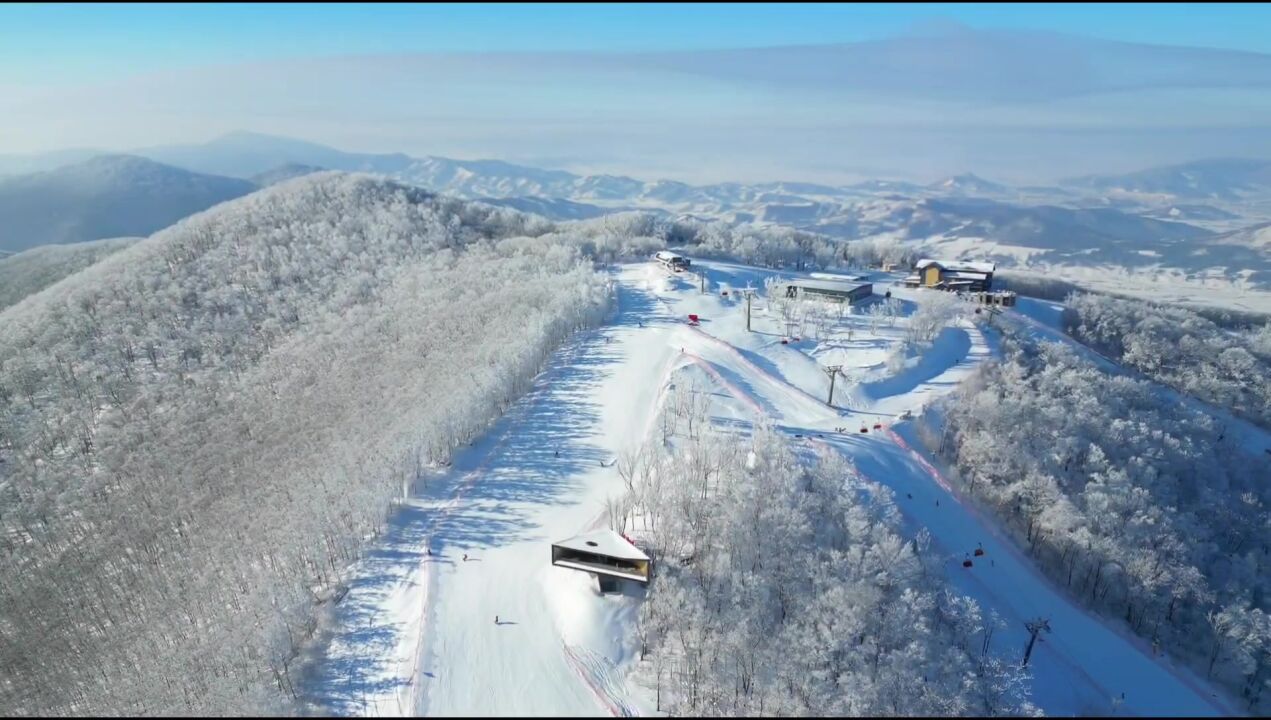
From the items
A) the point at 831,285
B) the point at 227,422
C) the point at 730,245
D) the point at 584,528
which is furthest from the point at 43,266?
the point at 831,285

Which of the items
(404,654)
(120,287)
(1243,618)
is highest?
(120,287)

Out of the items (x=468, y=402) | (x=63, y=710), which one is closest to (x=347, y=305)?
(x=468, y=402)

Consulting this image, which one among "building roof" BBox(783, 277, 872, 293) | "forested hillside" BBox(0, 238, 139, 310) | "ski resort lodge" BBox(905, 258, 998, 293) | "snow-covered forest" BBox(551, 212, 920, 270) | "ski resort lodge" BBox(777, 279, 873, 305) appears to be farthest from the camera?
"forested hillside" BBox(0, 238, 139, 310)

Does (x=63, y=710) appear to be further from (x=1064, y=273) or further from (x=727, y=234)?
(x=1064, y=273)

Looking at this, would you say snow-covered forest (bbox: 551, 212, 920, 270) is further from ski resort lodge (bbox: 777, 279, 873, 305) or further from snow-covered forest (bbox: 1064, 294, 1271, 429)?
snow-covered forest (bbox: 1064, 294, 1271, 429)

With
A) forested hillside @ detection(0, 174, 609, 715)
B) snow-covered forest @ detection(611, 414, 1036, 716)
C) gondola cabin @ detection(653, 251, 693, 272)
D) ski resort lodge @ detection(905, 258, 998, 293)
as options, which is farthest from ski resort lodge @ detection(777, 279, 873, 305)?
snow-covered forest @ detection(611, 414, 1036, 716)

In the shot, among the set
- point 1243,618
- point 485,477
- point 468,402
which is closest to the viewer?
point 1243,618
